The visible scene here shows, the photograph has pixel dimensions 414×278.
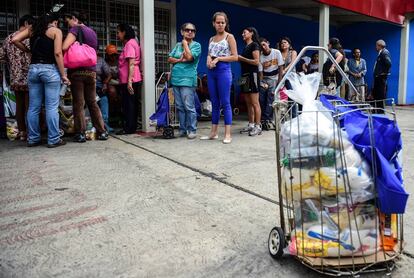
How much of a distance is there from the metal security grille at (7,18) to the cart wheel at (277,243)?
6.48 m

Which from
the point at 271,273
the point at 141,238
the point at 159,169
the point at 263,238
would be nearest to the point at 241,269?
the point at 271,273

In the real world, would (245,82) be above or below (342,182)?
above

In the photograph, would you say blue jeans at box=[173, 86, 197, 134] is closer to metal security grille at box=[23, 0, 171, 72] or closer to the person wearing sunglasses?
the person wearing sunglasses

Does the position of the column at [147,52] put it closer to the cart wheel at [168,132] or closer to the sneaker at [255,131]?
A: the cart wheel at [168,132]

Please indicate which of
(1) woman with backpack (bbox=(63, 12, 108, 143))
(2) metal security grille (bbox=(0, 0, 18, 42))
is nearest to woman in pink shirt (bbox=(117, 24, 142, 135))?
(1) woman with backpack (bbox=(63, 12, 108, 143))

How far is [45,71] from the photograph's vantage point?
534cm

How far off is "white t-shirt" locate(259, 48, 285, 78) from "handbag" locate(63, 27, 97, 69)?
124 inches

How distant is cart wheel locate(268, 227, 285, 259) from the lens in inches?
92.8

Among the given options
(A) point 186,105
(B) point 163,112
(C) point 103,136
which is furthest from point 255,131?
(C) point 103,136

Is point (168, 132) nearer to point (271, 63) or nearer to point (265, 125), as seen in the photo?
point (265, 125)

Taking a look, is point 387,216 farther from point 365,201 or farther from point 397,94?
point 397,94

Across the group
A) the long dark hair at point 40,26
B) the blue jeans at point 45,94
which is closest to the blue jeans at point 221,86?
the blue jeans at point 45,94

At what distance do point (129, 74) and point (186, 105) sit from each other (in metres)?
1.01

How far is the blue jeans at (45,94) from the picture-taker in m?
5.35
